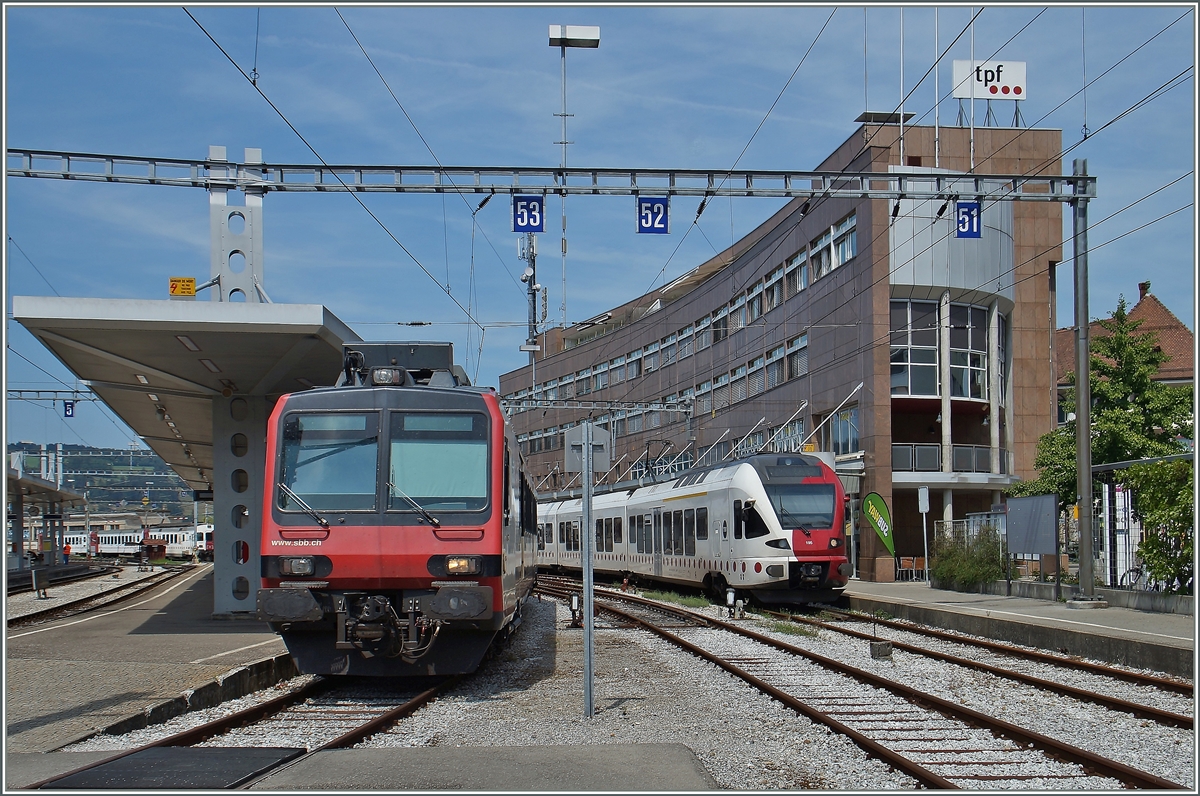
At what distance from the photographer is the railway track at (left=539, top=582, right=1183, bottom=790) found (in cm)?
695

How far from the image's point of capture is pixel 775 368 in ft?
132

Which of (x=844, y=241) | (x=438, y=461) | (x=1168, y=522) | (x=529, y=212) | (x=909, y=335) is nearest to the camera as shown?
(x=438, y=461)

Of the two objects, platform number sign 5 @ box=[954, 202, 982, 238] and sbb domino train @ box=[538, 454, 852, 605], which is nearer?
platform number sign 5 @ box=[954, 202, 982, 238]

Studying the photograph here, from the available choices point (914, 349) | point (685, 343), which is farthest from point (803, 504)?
point (685, 343)

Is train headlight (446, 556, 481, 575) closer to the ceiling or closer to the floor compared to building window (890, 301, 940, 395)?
closer to the floor

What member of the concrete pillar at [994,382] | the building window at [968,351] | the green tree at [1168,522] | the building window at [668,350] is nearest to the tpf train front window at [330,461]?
the green tree at [1168,522]

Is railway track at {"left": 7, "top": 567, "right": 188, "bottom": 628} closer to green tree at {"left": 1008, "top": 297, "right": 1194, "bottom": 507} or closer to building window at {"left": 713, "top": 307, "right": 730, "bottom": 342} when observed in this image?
building window at {"left": 713, "top": 307, "right": 730, "bottom": 342}

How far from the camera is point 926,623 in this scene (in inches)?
743

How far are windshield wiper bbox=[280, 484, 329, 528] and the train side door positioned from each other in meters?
18.5

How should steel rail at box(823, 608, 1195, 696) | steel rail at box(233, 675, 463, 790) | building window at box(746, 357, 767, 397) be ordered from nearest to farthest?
steel rail at box(233, 675, 463, 790) < steel rail at box(823, 608, 1195, 696) < building window at box(746, 357, 767, 397)

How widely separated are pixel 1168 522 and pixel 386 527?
12194 millimetres

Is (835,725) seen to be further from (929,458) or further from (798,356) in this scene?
(798,356)

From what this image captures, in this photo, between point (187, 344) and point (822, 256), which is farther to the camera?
point (822, 256)

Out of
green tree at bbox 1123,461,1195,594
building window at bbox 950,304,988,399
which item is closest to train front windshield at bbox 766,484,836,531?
green tree at bbox 1123,461,1195,594
